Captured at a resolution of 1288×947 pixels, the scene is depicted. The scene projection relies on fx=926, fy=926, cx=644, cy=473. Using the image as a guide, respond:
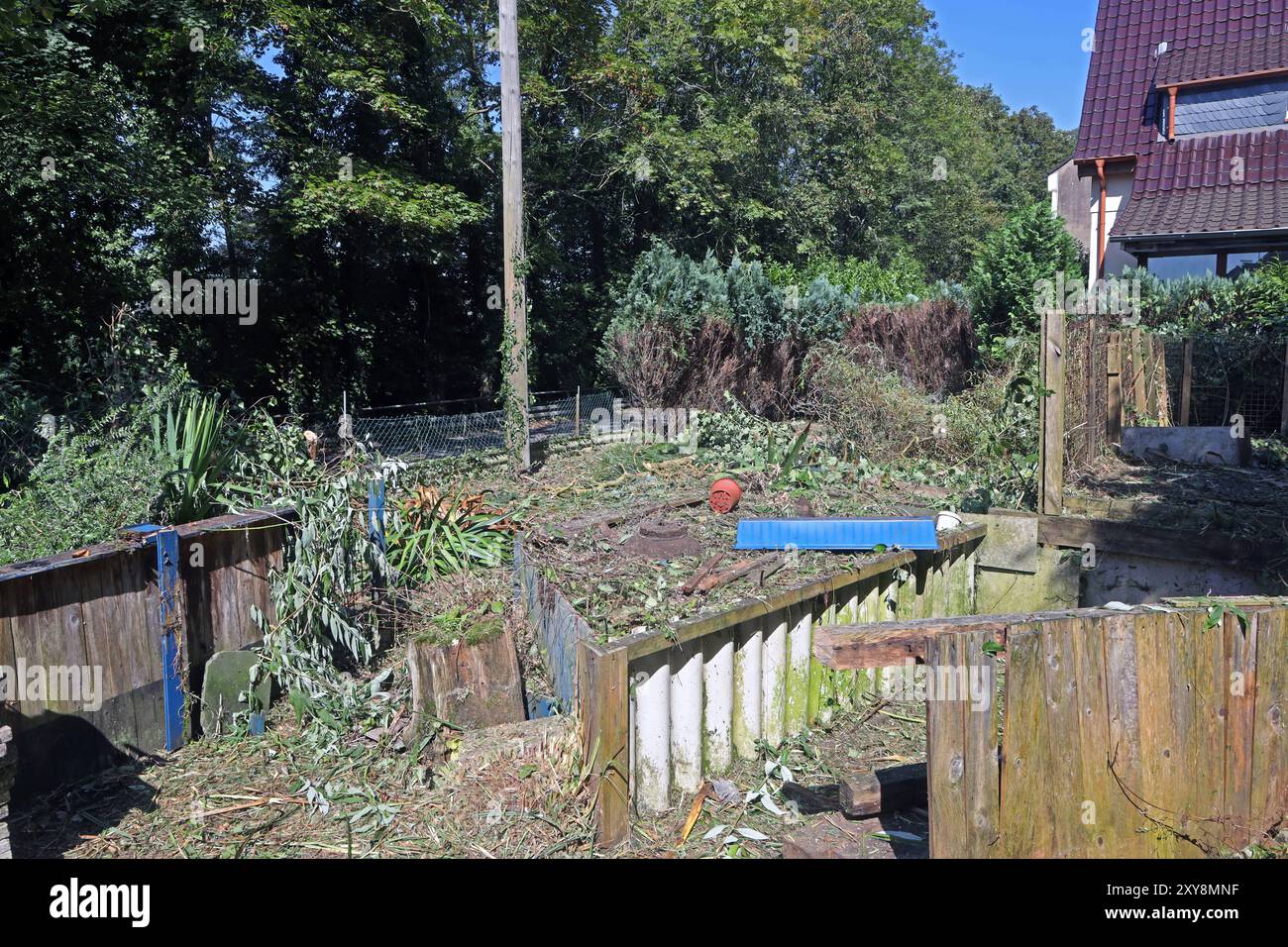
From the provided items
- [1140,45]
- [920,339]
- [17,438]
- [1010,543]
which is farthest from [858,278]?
[17,438]

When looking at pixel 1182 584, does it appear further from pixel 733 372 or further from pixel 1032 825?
pixel 733 372

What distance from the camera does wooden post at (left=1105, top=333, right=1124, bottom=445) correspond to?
9.18m

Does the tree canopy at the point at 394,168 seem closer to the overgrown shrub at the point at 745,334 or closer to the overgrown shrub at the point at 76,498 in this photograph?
the overgrown shrub at the point at 76,498

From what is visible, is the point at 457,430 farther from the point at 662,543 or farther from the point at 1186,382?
the point at 1186,382

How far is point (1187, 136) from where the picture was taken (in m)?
16.0

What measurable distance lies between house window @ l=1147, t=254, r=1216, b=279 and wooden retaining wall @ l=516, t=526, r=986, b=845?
40.3 ft

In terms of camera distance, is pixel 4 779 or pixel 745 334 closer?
pixel 4 779

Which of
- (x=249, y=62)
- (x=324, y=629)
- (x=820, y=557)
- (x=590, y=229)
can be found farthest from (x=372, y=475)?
(x=590, y=229)

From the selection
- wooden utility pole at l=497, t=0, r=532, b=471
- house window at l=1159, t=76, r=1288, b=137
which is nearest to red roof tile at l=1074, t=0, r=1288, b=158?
house window at l=1159, t=76, r=1288, b=137

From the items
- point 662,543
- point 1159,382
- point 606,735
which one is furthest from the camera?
point 1159,382

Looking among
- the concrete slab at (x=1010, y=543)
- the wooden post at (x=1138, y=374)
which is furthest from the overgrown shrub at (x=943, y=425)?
the wooden post at (x=1138, y=374)

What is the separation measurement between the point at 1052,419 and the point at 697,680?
3.89 metres

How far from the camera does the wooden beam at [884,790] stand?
175 inches
